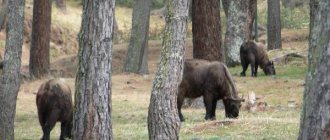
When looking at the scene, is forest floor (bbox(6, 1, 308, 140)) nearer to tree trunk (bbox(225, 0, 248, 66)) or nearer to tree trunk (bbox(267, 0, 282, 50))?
tree trunk (bbox(225, 0, 248, 66))

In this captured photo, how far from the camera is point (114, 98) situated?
22.7 m

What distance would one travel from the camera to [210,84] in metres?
15.8

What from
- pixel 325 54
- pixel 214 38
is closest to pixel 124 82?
pixel 214 38

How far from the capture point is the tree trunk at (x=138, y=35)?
29.8 meters

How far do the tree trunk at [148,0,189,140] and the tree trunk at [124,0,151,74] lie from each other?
19.0 meters

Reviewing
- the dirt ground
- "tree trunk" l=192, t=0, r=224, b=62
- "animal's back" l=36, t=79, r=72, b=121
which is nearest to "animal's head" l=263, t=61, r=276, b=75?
the dirt ground

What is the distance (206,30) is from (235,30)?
36.4ft

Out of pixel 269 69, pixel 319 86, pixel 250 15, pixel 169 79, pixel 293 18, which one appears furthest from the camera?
pixel 293 18

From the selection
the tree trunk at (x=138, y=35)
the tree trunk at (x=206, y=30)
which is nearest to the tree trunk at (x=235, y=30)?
the tree trunk at (x=138, y=35)

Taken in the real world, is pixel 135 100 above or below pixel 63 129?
below

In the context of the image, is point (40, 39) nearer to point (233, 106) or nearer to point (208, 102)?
point (208, 102)

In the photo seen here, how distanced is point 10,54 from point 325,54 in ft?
25.4

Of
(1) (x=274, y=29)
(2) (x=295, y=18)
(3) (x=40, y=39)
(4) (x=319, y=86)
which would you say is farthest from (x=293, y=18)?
(4) (x=319, y=86)

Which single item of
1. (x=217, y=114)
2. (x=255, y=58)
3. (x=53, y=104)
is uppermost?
(x=53, y=104)
